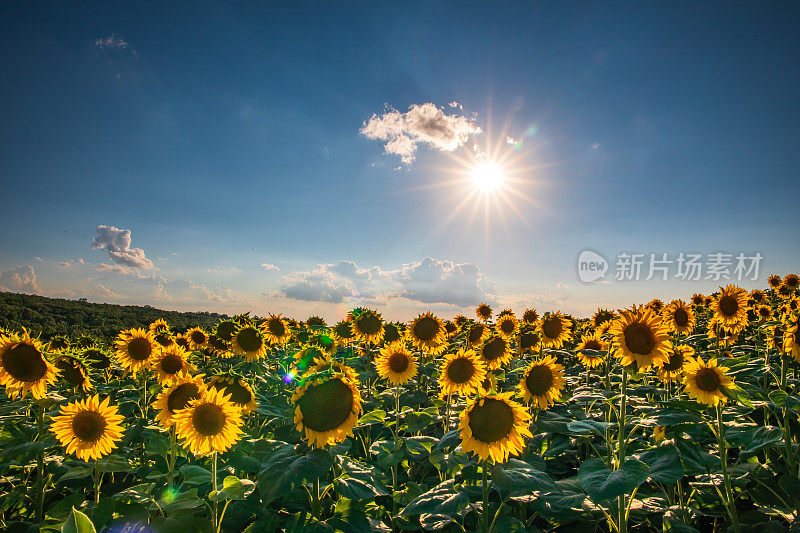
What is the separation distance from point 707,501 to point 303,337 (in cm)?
748

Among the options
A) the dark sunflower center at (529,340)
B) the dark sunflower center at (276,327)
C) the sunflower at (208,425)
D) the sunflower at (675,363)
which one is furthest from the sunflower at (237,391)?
the dark sunflower center at (529,340)

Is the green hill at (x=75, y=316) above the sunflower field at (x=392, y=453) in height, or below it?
below

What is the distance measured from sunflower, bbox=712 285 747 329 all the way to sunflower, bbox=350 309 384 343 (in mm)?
7618

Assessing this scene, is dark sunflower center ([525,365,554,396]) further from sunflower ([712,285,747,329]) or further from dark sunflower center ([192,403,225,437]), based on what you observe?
sunflower ([712,285,747,329])

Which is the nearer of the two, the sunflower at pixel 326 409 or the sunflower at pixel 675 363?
the sunflower at pixel 326 409

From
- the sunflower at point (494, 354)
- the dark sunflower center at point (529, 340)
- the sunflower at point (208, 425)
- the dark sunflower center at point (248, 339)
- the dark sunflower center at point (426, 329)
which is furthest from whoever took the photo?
the dark sunflower center at point (529, 340)

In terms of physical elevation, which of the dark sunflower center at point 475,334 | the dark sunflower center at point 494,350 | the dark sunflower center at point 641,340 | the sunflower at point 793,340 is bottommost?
the dark sunflower center at point 494,350

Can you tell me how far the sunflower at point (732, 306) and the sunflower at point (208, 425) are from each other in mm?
9984

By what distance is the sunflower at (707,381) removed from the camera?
4.20 metres

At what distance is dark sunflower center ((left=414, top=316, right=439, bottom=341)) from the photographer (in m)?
7.88

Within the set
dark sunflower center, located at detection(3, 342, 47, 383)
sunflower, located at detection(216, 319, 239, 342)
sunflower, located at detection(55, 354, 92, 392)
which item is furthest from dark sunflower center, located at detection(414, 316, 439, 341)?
dark sunflower center, located at detection(3, 342, 47, 383)

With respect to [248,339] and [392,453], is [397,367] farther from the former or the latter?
[248,339]

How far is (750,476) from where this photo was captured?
165 inches

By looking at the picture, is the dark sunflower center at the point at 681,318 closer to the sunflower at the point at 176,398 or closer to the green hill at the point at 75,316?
the sunflower at the point at 176,398
